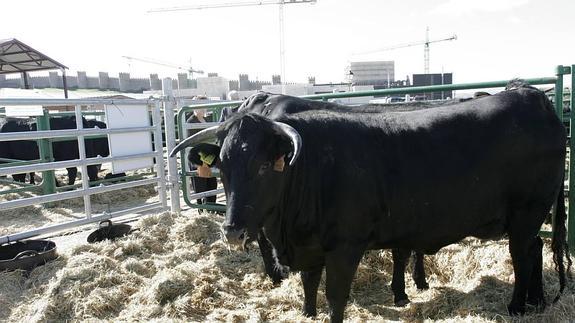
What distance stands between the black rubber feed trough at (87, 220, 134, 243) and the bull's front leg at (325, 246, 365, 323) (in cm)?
330

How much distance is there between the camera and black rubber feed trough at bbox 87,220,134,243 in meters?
5.48

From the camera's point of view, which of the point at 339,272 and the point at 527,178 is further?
the point at 527,178

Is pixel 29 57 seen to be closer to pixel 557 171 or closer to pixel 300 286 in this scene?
pixel 300 286

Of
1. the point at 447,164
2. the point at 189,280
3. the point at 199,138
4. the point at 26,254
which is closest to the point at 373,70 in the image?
the point at 26,254

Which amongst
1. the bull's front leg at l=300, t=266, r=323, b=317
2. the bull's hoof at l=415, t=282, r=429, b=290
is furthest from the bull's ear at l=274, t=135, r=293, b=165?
the bull's hoof at l=415, t=282, r=429, b=290

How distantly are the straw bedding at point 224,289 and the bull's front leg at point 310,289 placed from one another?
74 mm

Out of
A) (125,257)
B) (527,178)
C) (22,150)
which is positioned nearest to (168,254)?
(125,257)

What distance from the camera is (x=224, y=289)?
14.3 feet

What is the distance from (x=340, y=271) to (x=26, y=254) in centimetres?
365

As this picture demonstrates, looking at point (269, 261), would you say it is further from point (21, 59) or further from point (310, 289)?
point (21, 59)

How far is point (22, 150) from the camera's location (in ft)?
33.9

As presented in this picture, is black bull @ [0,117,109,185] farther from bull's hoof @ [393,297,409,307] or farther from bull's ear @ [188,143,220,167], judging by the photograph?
bull's hoof @ [393,297,409,307]

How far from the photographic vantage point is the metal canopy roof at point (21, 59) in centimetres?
1348

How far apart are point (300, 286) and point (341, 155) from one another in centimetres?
166
